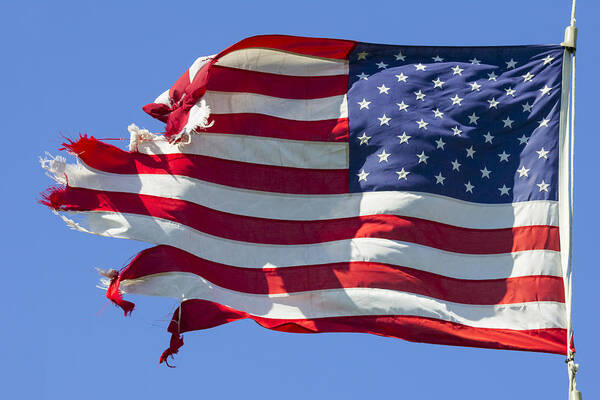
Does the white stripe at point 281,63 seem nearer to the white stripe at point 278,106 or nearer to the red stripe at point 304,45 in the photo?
the red stripe at point 304,45

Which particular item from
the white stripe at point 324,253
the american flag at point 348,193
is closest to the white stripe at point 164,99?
the american flag at point 348,193

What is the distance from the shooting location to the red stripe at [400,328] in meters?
21.0

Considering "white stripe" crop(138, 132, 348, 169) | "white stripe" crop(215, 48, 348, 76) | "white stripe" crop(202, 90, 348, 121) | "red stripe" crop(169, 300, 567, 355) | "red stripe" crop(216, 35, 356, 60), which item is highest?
"red stripe" crop(216, 35, 356, 60)

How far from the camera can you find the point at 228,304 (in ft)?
71.7

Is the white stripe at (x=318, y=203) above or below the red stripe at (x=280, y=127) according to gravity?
below

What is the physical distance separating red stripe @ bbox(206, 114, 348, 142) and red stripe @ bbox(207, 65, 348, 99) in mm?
373

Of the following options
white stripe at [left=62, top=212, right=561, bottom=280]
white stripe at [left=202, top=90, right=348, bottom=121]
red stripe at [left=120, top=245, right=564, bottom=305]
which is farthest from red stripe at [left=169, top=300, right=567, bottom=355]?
white stripe at [left=202, top=90, right=348, bottom=121]

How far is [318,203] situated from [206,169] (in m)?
1.61

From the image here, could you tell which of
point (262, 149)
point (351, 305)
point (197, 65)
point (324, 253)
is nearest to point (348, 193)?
point (324, 253)

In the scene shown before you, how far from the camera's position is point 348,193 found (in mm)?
22141

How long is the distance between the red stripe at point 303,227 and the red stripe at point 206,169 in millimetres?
410

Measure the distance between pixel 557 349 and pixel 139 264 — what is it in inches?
220

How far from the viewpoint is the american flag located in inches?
845

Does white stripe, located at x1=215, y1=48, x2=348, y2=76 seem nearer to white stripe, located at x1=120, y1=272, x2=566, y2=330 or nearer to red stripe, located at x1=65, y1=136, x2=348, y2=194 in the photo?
red stripe, located at x1=65, y1=136, x2=348, y2=194
